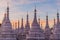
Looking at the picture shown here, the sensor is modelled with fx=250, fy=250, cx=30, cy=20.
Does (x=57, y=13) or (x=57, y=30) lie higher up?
(x=57, y=13)

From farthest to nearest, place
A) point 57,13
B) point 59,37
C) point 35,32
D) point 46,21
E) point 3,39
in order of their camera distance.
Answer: point 46,21, point 57,13, point 59,37, point 35,32, point 3,39

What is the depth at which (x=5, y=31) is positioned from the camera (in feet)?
149

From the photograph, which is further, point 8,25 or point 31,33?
point 31,33

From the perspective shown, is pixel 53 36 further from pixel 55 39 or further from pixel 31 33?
pixel 31 33

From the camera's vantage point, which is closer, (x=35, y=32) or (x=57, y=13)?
(x=35, y=32)

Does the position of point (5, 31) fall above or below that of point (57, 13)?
below

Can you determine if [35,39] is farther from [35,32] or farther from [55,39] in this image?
[55,39]

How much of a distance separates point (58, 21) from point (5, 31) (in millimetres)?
15406

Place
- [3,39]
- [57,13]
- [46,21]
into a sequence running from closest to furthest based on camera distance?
[3,39]
[57,13]
[46,21]

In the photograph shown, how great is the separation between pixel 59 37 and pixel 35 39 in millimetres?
6352

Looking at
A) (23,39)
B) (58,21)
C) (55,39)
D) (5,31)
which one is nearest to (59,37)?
(55,39)

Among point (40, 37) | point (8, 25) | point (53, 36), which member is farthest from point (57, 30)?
point (8, 25)

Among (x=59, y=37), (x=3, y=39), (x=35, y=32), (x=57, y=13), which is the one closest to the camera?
(x=3, y=39)

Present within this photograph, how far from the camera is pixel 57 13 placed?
5694cm
